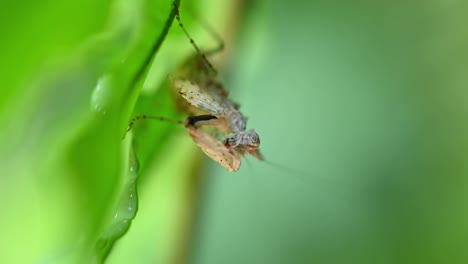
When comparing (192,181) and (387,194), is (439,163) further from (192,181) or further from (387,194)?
(192,181)

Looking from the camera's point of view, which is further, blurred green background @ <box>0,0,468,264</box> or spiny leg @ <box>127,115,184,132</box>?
blurred green background @ <box>0,0,468,264</box>

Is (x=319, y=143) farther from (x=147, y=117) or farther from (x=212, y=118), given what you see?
(x=147, y=117)

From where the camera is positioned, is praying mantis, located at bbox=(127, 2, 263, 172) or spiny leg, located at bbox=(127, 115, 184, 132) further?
praying mantis, located at bbox=(127, 2, 263, 172)

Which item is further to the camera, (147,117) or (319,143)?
(319,143)

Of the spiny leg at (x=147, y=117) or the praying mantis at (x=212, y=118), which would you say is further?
the praying mantis at (x=212, y=118)

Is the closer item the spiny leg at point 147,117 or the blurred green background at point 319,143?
the spiny leg at point 147,117

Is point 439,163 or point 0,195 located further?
point 439,163

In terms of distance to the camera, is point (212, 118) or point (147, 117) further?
point (212, 118)

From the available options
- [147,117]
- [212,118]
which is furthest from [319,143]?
[147,117]

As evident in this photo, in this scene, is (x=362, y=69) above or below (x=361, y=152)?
above

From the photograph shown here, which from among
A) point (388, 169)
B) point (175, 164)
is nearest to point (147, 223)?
point (175, 164)

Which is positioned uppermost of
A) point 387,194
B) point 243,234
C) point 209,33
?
point 209,33
